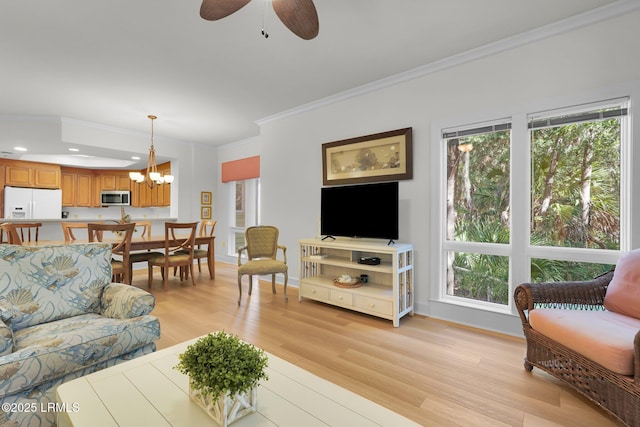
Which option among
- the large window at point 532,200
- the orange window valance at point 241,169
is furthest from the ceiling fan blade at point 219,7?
the orange window valance at point 241,169

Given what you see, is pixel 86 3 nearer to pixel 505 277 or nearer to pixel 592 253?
pixel 505 277

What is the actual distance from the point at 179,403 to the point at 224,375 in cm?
30

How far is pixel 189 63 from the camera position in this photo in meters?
2.93

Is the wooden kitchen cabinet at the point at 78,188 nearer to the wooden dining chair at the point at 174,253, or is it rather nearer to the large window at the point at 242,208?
the large window at the point at 242,208

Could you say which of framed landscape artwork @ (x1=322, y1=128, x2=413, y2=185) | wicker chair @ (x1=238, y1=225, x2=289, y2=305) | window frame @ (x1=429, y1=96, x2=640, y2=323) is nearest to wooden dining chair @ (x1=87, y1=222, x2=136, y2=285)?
wicker chair @ (x1=238, y1=225, x2=289, y2=305)

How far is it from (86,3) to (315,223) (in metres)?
2.98

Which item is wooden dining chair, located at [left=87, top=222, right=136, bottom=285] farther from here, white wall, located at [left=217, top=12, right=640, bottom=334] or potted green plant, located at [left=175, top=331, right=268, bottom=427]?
potted green plant, located at [left=175, top=331, right=268, bottom=427]

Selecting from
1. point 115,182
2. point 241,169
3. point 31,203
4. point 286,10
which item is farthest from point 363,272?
point 115,182

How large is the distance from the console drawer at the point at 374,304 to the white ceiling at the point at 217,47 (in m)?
2.35

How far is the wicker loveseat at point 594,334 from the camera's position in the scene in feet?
4.60

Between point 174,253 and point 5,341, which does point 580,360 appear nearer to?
point 5,341

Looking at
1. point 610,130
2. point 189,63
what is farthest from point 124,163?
point 610,130

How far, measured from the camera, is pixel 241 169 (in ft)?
19.3

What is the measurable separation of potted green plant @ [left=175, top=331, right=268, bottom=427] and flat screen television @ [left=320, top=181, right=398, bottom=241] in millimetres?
2251
